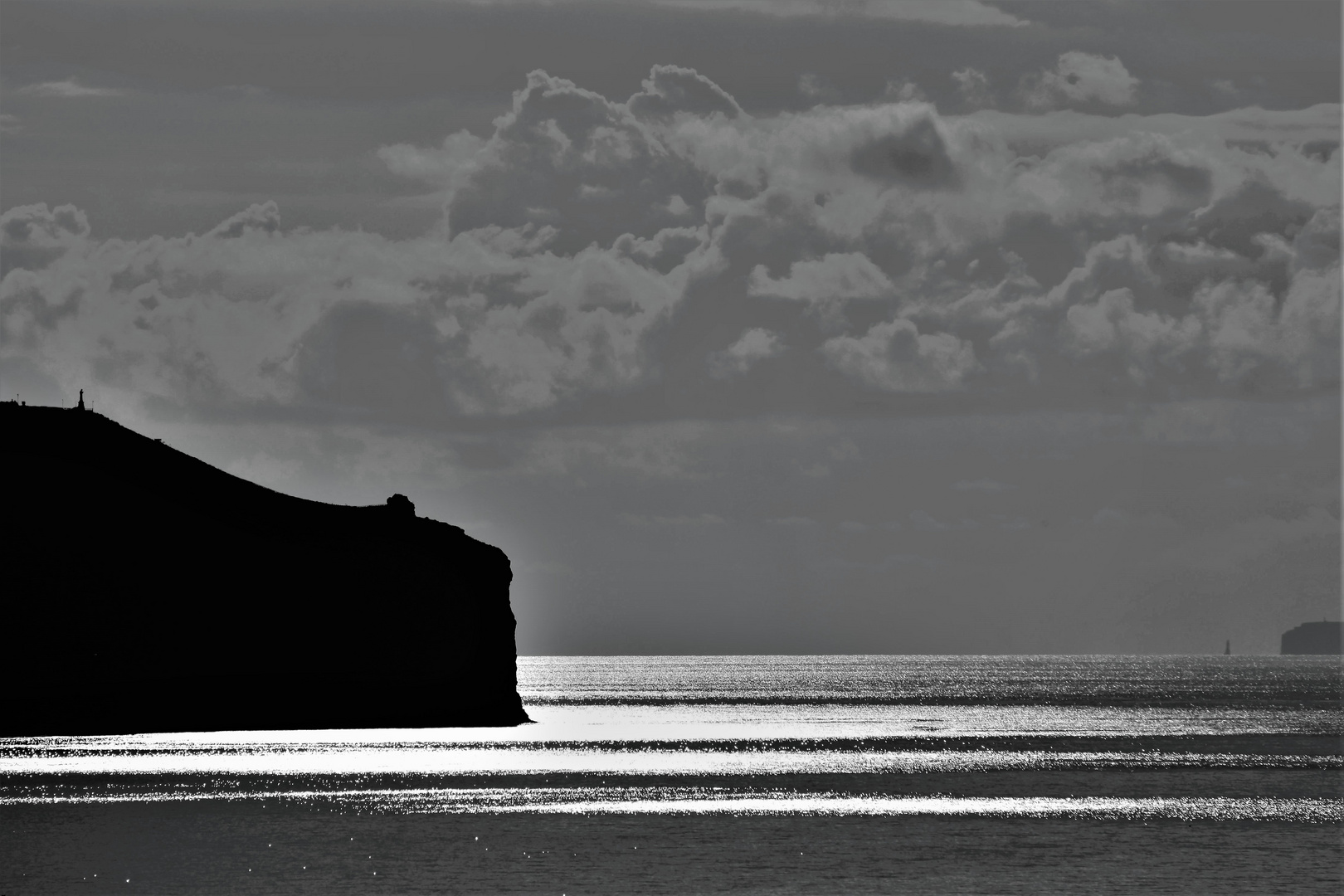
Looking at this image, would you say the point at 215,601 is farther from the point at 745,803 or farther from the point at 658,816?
the point at 658,816

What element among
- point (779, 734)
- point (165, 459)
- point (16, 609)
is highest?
point (165, 459)

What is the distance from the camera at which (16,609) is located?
4515 inches

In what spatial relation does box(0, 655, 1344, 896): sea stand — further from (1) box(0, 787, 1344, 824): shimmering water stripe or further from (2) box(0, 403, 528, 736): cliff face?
(2) box(0, 403, 528, 736): cliff face

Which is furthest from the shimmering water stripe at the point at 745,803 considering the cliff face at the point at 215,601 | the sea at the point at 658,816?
the cliff face at the point at 215,601

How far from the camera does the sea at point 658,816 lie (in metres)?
58.2

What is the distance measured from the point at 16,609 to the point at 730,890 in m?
72.6

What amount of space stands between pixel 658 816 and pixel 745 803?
748cm

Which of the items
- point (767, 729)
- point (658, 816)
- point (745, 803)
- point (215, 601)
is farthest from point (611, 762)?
point (767, 729)

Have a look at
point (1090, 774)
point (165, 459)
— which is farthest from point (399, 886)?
point (165, 459)

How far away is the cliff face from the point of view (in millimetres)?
116875

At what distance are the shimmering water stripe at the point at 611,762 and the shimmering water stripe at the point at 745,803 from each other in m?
12.5

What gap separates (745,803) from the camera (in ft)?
267

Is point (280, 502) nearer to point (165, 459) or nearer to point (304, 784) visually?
point (165, 459)

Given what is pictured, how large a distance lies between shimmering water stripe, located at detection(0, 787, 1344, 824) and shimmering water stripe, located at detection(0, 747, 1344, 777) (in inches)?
493
